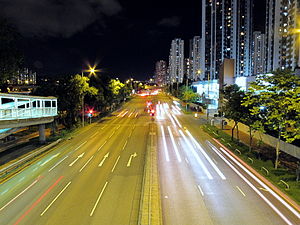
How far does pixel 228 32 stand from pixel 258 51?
2830cm

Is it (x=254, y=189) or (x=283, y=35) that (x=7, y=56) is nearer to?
(x=254, y=189)

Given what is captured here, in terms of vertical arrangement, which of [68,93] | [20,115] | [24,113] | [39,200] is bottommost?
[39,200]

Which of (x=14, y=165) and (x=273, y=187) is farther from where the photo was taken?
(x=14, y=165)

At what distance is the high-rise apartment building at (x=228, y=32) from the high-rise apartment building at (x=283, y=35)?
44.1m

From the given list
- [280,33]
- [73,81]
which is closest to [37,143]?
[73,81]

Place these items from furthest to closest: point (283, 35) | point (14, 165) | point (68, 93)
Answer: point (283, 35) → point (68, 93) → point (14, 165)

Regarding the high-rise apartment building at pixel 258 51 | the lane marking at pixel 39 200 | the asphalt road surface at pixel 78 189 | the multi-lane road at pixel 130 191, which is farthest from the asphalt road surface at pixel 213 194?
the high-rise apartment building at pixel 258 51

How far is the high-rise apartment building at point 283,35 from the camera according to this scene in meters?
97.3

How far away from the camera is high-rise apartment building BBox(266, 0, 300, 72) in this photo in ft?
319

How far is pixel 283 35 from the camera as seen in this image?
108 meters

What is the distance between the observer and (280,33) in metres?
109

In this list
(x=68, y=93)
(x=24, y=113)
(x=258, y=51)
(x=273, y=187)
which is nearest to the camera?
(x=273, y=187)

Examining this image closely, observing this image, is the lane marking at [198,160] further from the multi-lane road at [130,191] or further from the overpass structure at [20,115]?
the overpass structure at [20,115]

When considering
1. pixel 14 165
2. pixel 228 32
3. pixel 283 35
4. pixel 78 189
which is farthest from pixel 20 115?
pixel 228 32
